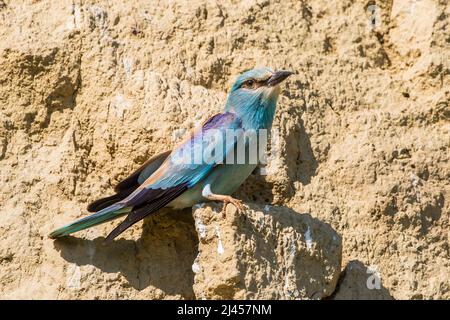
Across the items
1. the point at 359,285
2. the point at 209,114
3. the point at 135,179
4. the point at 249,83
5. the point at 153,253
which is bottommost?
the point at 359,285

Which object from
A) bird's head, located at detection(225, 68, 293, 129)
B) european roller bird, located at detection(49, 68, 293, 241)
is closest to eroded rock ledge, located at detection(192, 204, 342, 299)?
european roller bird, located at detection(49, 68, 293, 241)

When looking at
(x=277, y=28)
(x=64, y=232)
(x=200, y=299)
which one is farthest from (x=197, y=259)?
(x=277, y=28)

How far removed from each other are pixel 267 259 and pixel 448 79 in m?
1.54

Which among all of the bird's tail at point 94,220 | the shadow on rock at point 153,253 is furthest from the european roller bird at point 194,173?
the shadow on rock at point 153,253

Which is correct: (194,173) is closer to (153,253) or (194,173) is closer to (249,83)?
(153,253)

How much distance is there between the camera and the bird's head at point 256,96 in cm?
493

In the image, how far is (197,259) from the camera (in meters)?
4.44

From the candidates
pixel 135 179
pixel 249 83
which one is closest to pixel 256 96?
pixel 249 83

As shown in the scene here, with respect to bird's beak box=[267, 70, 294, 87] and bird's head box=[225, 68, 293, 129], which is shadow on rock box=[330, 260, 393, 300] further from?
bird's beak box=[267, 70, 294, 87]

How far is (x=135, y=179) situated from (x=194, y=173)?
273 millimetres

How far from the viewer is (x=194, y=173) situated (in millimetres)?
4727

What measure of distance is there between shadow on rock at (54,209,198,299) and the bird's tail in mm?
98

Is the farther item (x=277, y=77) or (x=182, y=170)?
(x=277, y=77)

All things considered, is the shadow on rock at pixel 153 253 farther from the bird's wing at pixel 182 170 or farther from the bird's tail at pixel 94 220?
the bird's wing at pixel 182 170
